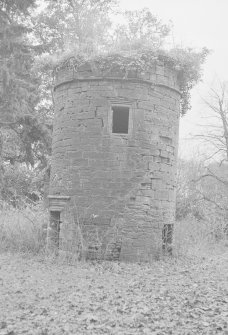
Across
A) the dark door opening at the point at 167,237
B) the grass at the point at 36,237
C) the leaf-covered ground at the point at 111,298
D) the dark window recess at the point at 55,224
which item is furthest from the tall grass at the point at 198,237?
the dark window recess at the point at 55,224

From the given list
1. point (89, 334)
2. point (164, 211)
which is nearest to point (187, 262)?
point (164, 211)

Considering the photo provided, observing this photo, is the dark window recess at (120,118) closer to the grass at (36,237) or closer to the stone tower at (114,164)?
the stone tower at (114,164)

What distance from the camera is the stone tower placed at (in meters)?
11.2

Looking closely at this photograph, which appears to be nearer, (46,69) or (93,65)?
(93,65)

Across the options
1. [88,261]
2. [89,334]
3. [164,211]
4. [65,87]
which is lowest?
[89,334]

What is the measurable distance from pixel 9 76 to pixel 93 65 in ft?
12.5

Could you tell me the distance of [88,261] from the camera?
35.9ft

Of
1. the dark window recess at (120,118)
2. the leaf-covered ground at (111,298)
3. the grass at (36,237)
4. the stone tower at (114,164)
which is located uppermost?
the dark window recess at (120,118)

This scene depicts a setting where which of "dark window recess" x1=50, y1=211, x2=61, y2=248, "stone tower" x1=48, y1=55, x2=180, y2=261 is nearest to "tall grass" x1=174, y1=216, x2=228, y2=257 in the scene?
"stone tower" x1=48, y1=55, x2=180, y2=261

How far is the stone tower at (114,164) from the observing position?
11.2 m

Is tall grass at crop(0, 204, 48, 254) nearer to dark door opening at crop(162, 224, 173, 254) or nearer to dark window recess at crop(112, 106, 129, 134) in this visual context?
dark door opening at crop(162, 224, 173, 254)

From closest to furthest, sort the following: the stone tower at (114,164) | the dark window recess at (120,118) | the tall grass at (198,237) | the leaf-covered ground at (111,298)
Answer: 1. the leaf-covered ground at (111,298)
2. the stone tower at (114,164)
3. the dark window recess at (120,118)
4. the tall grass at (198,237)

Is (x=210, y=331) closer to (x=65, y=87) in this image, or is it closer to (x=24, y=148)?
(x=65, y=87)

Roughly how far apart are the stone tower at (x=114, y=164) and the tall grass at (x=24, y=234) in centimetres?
54
